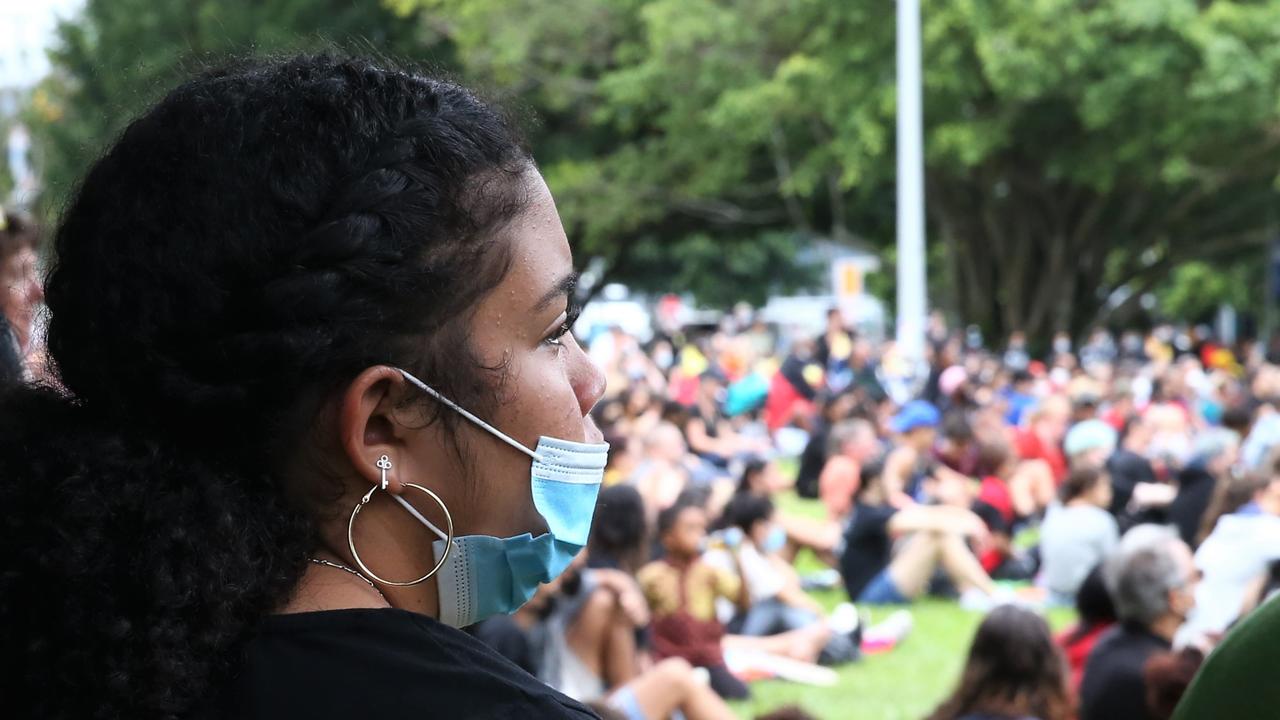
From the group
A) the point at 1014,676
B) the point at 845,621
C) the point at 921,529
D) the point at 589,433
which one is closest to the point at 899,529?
the point at 921,529

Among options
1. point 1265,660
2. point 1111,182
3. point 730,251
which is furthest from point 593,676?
point 730,251

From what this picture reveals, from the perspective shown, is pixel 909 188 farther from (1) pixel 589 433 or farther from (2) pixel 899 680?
(1) pixel 589 433

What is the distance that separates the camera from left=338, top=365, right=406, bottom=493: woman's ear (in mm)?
1256

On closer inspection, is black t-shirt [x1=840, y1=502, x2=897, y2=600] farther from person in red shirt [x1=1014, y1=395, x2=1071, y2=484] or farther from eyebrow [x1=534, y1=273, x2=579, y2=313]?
eyebrow [x1=534, y1=273, x2=579, y2=313]

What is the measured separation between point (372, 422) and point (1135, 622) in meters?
5.36

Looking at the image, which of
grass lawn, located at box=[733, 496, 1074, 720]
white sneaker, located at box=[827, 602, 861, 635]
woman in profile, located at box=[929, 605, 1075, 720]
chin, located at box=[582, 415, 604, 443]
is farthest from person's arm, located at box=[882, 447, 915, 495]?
chin, located at box=[582, 415, 604, 443]

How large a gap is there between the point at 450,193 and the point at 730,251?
44.8 m

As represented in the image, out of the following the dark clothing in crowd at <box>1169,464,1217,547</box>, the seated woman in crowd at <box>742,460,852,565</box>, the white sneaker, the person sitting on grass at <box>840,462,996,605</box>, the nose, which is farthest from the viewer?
the seated woman in crowd at <box>742,460,852,565</box>

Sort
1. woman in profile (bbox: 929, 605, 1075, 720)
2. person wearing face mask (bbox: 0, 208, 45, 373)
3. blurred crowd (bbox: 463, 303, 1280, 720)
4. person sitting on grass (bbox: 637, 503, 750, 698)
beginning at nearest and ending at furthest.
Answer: person wearing face mask (bbox: 0, 208, 45, 373) < woman in profile (bbox: 929, 605, 1075, 720) < blurred crowd (bbox: 463, 303, 1280, 720) < person sitting on grass (bbox: 637, 503, 750, 698)

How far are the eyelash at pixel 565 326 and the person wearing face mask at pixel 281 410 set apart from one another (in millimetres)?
22

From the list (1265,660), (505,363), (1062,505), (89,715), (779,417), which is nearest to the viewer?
(89,715)

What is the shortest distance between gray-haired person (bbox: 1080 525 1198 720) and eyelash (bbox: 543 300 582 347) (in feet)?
15.6

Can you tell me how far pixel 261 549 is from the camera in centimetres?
125

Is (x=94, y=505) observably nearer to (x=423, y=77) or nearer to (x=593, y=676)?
(x=423, y=77)
